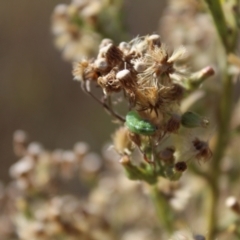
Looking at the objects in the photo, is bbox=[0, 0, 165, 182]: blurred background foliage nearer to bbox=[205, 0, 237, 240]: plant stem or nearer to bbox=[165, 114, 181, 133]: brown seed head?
bbox=[205, 0, 237, 240]: plant stem

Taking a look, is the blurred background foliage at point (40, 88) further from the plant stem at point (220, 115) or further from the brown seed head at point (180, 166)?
the brown seed head at point (180, 166)

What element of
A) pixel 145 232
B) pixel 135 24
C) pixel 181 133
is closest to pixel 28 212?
pixel 145 232

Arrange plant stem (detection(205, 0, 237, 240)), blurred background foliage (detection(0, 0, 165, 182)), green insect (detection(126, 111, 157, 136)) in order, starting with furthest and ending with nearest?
blurred background foliage (detection(0, 0, 165, 182))
plant stem (detection(205, 0, 237, 240))
green insect (detection(126, 111, 157, 136))

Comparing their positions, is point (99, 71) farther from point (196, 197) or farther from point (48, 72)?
point (48, 72)

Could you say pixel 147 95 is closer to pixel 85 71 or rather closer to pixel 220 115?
pixel 85 71

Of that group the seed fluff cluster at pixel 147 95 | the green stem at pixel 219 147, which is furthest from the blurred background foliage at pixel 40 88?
the seed fluff cluster at pixel 147 95

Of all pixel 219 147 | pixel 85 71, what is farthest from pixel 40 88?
pixel 85 71

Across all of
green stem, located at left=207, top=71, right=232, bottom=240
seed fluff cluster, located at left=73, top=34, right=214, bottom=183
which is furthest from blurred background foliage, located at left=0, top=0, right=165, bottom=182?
seed fluff cluster, located at left=73, top=34, right=214, bottom=183
